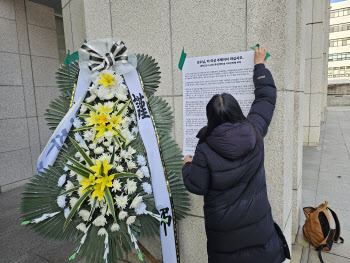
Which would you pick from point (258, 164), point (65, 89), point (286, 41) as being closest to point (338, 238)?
point (258, 164)

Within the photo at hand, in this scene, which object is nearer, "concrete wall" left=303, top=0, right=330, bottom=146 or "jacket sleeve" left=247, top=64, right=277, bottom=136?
"jacket sleeve" left=247, top=64, right=277, bottom=136

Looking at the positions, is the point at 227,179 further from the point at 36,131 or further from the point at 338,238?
the point at 36,131

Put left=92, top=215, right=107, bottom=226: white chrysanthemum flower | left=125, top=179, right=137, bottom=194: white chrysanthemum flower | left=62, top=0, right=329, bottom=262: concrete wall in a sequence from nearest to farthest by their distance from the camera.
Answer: left=92, top=215, right=107, bottom=226: white chrysanthemum flower < left=125, top=179, right=137, bottom=194: white chrysanthemum flower < left=62, top=0, right=329, bottom=262: concrete wall

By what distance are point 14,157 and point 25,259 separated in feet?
10.9

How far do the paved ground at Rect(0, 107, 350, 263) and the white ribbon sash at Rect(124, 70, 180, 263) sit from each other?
1569 mm

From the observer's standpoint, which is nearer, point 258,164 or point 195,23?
point 258,164

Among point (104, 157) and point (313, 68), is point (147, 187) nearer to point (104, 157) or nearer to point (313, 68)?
point (104, 157)

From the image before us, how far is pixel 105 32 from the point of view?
2.97m

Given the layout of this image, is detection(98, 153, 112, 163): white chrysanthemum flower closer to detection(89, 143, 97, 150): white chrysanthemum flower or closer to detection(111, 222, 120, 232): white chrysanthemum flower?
detection(89, 143, 97, 150): white chrysanthemum flower

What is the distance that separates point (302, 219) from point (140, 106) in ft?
9.94

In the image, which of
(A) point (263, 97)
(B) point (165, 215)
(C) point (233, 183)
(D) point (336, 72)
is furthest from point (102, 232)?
(D) point (336, 72)

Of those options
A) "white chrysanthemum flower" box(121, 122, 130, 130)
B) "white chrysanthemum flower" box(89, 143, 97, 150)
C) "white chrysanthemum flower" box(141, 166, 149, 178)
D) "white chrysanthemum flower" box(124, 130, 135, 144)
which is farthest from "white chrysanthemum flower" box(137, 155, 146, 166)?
"white chrysanthemum flower" box(89, 143, 97, 150)

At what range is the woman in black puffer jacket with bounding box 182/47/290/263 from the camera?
5.27 ft

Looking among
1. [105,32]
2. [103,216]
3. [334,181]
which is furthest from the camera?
[334,181]
